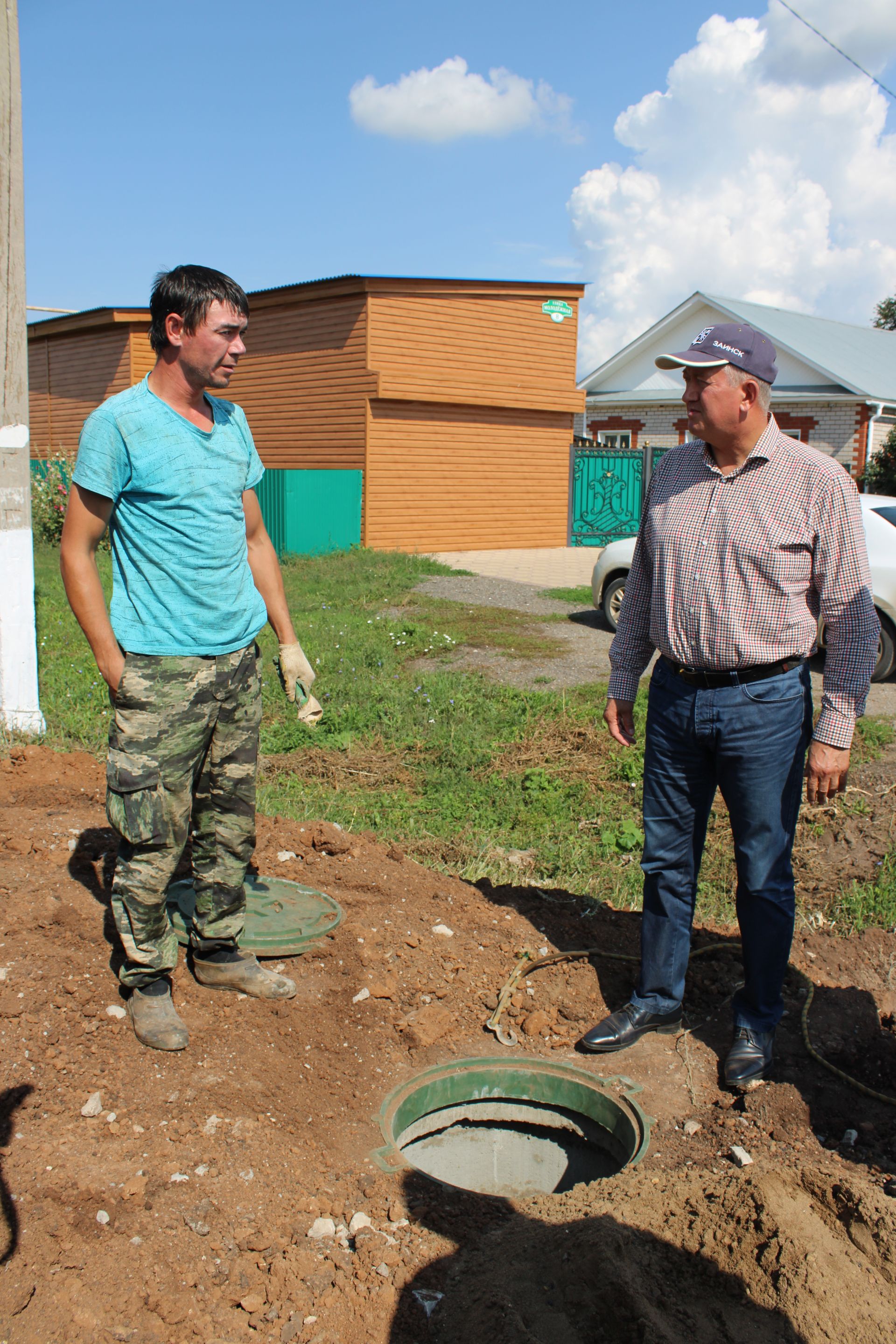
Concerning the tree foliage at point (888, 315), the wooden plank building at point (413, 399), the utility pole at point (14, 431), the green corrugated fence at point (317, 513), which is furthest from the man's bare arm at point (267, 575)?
the tree foliage at point (888, 315)

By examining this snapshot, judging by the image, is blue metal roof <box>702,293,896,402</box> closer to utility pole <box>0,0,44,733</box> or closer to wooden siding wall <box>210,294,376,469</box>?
wooden siding wall <box>210,294,376,469</box>

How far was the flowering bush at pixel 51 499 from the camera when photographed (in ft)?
61.0

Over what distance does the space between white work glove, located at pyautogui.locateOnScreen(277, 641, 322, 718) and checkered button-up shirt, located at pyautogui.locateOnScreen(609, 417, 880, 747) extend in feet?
4.19

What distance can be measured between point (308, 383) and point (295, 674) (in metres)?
15.9

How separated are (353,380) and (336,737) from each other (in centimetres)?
1228

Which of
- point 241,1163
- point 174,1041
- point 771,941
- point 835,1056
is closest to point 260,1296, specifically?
point 241,1163

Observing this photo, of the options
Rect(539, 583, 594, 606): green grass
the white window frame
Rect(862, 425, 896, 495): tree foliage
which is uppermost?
the white window frame

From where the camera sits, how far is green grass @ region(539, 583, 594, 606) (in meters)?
12.8

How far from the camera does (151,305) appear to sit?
3.07m

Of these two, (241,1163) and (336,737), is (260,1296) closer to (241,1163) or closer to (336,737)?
(241,1163)

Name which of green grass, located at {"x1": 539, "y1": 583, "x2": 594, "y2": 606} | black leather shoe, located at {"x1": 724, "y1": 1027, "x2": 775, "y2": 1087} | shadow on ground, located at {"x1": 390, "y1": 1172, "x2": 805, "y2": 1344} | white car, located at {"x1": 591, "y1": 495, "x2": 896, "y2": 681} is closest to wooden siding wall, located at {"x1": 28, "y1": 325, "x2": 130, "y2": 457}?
green grass, located at {"x1": 539, "y1": 583, "x2": 594, "y2": 606}

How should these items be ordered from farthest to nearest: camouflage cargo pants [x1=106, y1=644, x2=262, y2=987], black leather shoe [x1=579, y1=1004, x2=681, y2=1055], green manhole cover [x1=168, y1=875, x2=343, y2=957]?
green manhole cover [x1=168, y1=875, x2=343, y2=957] → black leather shoe [x1=579, y1=1004, x2=681, y2=1055] → camouflage cargo pants [x1=106, y1=644, x2=262, y2=987]

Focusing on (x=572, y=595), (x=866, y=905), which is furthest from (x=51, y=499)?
(x=866, y=905)

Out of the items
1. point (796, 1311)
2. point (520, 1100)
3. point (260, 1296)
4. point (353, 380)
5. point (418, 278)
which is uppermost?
point (418, 278)
